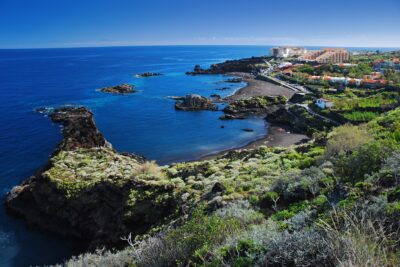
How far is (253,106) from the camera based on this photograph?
262 ft

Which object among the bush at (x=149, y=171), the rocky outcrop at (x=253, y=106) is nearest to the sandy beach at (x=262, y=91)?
the rocky outcrop at (x=253, y=106)

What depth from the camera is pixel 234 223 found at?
1345 cm

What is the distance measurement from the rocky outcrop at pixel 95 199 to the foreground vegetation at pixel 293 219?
234cm

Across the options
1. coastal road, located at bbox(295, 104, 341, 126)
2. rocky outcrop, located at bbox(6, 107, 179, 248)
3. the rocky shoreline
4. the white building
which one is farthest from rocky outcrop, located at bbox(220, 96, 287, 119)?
rocky outcrop, located at bbox(6, 107, 179, 248)

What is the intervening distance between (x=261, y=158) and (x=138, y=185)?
12.9 metres

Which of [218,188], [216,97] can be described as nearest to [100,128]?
[216,97]

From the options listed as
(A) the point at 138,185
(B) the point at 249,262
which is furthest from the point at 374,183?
(A) the point at 138,185

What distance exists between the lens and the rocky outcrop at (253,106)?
247 ft

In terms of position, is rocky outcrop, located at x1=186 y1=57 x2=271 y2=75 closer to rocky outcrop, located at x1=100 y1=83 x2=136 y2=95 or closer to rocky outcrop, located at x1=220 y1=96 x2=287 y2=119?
rocky outcrop, located at x1=100 y1=83 x2=136 y2=95

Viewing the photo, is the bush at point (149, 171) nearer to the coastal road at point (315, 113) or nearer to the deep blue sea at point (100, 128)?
the deep blue sea at point (100, 128)

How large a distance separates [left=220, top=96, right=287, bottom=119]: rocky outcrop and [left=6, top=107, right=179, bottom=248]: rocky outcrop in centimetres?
4104

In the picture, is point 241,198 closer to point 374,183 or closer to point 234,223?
point 234,223

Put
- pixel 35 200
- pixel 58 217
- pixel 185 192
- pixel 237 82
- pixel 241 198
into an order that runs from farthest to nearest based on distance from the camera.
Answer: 1. pixel 237 82
2. pixel 35 200
3. pixel 58 217
4. pixel 185 192
5. pixel 241 198

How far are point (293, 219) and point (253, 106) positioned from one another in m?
68.4
